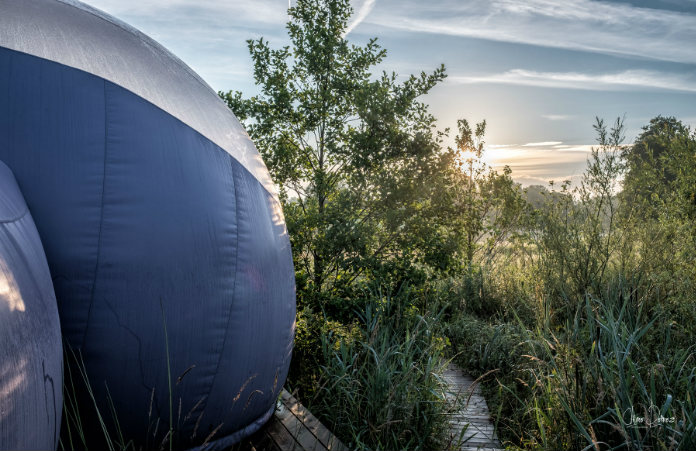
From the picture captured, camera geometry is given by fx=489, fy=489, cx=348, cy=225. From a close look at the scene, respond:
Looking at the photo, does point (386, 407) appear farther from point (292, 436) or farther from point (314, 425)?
point (292, 436)

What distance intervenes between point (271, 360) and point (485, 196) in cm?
763

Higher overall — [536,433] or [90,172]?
[90,172]

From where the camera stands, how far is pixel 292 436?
9.45 feet

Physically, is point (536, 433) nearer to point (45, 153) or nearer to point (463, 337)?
point (463, 337)

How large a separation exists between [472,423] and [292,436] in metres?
1.70

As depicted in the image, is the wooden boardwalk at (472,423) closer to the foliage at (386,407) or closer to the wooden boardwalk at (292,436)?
the foliage at (386,407)

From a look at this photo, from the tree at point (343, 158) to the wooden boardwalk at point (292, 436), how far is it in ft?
7.41

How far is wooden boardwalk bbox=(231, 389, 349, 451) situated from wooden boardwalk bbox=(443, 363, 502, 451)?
2.81ft

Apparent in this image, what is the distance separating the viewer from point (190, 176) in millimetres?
2514

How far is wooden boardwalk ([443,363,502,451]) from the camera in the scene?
136 inches

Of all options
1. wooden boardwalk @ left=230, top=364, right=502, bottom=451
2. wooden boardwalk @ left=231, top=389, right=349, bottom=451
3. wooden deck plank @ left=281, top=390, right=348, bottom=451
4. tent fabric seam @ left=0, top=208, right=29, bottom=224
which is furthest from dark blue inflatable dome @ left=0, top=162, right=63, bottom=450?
wooden deck plank @ left=281, top=390, right=348, bottom=451

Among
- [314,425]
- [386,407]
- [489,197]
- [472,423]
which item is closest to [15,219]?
[314,425]

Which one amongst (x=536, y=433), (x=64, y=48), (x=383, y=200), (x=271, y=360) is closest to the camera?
(x=64, y=48)

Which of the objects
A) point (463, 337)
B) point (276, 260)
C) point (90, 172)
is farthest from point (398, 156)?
point (90, 172)
